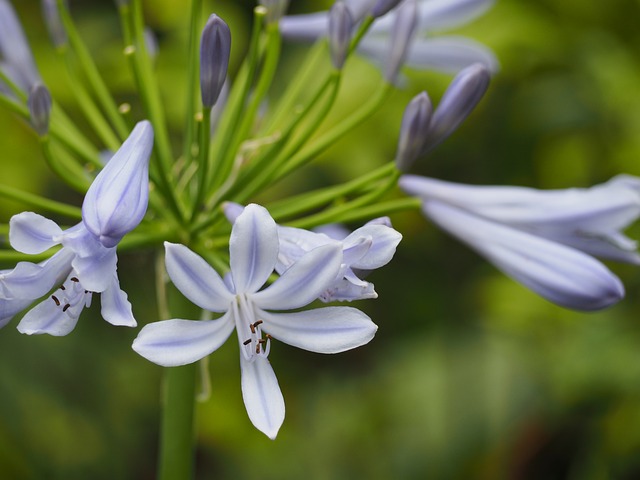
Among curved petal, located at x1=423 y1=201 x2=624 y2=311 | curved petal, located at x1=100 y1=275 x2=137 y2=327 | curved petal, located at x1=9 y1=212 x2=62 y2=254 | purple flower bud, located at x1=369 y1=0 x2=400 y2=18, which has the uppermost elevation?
purple flower bud, located at x1=369 y1=0 x2=400 y2=18

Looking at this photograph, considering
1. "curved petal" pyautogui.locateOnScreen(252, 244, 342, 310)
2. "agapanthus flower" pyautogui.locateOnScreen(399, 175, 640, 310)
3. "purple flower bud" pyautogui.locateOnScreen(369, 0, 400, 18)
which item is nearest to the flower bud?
"curved petal" pyautogui.locateOnScreen(252, 244, 342, 310)

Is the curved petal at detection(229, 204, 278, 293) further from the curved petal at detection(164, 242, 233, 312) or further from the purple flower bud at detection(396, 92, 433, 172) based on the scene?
the purple flower bud at detection(396, 92, 433, 172)

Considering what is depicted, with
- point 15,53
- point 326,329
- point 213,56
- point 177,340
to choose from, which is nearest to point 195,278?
point 177,340

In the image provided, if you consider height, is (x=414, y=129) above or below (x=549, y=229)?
above

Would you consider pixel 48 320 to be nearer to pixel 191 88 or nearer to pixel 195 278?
pixel 195 278

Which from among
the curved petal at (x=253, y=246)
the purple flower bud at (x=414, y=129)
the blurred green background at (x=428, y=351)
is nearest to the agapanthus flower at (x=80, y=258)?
the curved petal at (x=253, y=246)
